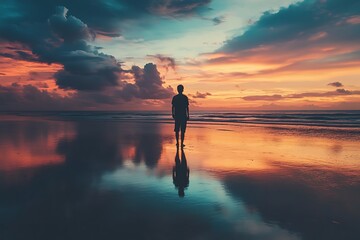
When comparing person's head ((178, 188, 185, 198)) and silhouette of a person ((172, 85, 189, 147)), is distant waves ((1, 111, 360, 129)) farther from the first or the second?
person's head ((178, 188, 185, 198))

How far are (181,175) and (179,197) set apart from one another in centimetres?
186

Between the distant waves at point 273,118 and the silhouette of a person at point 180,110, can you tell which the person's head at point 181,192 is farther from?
the distant waves at point 273,118

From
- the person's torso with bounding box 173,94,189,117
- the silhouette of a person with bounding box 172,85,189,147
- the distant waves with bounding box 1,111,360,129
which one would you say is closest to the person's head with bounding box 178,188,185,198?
the silhouette of a person with bounding box 172,85,189,147

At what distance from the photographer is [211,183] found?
6.65 meters

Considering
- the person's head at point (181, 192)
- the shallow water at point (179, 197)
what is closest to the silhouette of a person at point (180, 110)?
the shallow water at point (179, 197)

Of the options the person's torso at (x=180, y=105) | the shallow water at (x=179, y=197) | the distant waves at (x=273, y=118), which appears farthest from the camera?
the distant waves at (x=273, y=118)

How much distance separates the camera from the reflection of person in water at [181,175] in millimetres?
6323

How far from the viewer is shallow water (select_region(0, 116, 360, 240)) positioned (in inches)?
160

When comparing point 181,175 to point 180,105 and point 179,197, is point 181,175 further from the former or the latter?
point 180,105

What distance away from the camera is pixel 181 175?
747 centimetres

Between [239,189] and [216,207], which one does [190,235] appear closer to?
[216,207]

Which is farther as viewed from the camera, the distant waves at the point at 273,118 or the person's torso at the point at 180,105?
the distant waves at the point at 273,118

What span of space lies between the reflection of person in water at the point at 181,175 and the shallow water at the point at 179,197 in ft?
0.07

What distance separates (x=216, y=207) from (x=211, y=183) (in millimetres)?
1632
